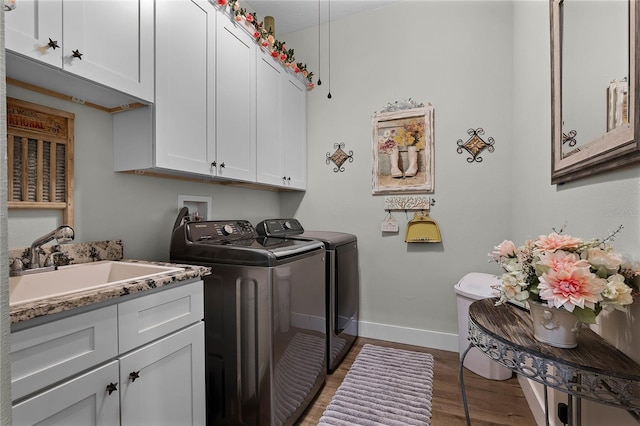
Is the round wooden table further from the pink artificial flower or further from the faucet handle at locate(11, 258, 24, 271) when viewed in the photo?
the faucet handle at locate(11, 258, 24, 271)

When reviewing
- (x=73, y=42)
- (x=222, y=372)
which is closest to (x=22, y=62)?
(x=73, y=42)

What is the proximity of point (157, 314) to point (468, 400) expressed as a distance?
192cm

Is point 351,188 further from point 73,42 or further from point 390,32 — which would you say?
point 73,42

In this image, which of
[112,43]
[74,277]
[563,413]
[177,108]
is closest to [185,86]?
[177,108]

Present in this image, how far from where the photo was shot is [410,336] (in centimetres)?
267

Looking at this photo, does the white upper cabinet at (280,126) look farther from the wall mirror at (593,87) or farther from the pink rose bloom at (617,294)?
the pink rose bloom at (617,294)

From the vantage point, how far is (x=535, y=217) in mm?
1763

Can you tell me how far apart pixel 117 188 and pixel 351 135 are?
6.54 ft

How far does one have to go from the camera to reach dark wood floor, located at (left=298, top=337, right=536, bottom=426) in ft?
5.58

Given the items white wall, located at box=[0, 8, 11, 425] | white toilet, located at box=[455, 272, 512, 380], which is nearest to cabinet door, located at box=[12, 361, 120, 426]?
white wall, located at box=[0, 8, 11, 425]

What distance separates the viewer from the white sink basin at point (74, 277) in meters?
1.11

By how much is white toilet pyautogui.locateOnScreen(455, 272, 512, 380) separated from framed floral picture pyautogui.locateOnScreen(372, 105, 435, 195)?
85 centimetres

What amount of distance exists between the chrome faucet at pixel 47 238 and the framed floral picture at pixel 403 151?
221cm

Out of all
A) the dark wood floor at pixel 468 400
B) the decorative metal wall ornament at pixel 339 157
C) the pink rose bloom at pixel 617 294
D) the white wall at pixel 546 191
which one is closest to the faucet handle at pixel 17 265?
the dark wood floor at pixel 468 400
